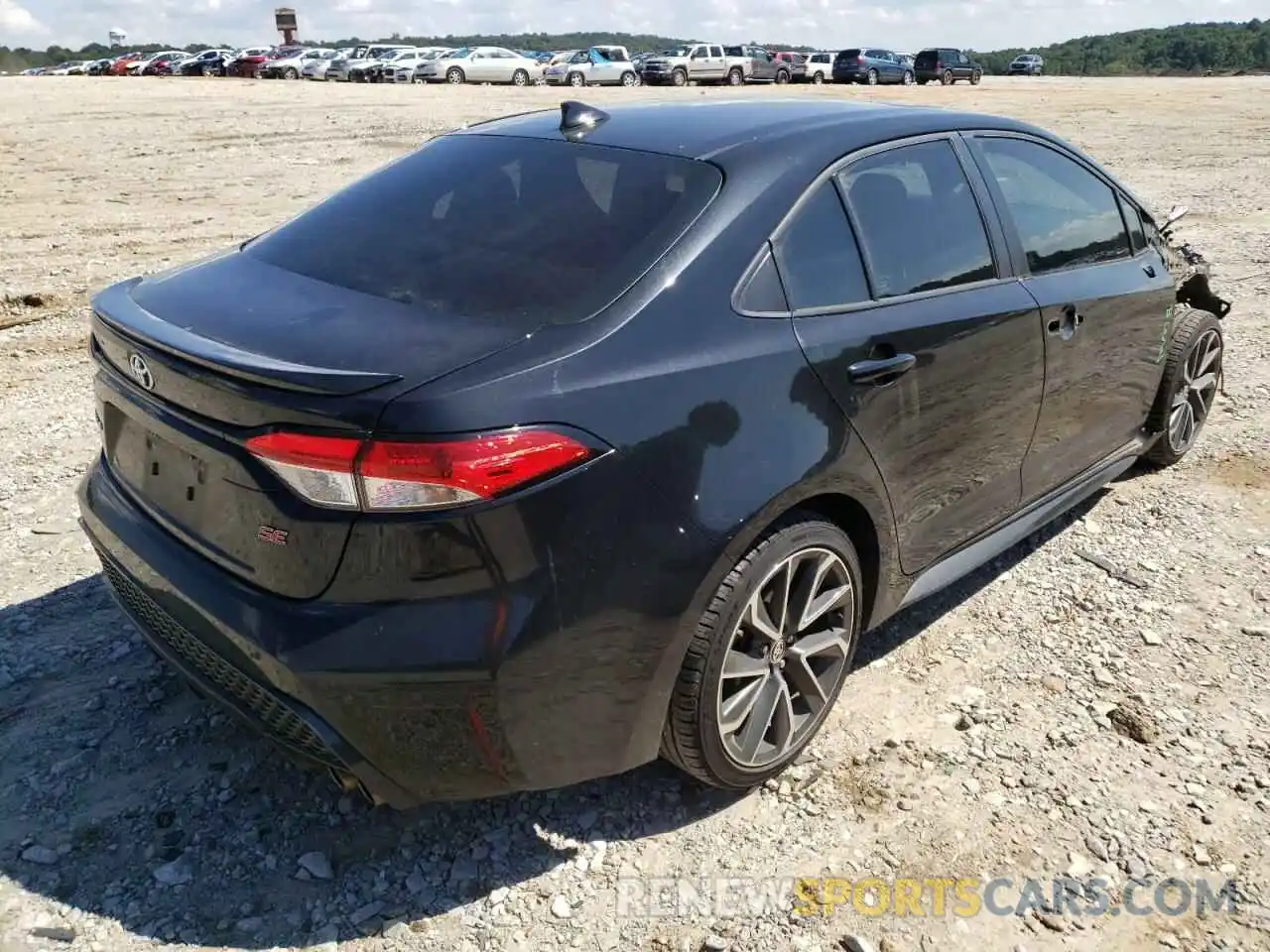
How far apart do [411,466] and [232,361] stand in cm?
52

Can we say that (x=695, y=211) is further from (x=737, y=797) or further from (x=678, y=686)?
(x=737, y=797)

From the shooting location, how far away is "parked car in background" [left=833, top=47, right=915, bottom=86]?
145 feet

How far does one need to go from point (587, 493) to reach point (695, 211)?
34.0 inches

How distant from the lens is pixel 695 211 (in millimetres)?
2582

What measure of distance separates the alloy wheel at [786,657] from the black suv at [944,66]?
155 feet

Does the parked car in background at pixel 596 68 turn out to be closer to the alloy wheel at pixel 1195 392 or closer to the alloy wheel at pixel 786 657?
the alloy wheel at pixel 1195 392

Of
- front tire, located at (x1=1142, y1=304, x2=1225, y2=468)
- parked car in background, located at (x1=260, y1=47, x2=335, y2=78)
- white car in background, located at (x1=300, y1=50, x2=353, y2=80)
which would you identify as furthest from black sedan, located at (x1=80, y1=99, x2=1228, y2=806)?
white car in background, located at (x1=300, y1=50, x2=353, y2=80)

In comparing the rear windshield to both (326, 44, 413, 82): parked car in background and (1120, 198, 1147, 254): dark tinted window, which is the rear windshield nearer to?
(1120, 198, 1147, 254): dark tinted window

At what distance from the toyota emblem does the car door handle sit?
1742mm

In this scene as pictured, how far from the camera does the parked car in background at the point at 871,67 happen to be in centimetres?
4412

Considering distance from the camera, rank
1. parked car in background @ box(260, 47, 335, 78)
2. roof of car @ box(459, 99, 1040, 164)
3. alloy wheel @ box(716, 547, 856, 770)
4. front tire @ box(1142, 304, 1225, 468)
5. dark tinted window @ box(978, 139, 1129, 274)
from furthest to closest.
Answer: parked car in background @ box(260, 47, 335, 78)
front tire @ box(1142, 304, 1225, 468)
dark tinted window @ box(978, 139, 1129, 274)
roof of car @ box(459, 99, 1040, 164)
alloy wheel @ box(716, 547, 856, 770)

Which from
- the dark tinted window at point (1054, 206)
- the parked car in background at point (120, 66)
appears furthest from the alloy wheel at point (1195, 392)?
the parked car in background at point (120, 66)

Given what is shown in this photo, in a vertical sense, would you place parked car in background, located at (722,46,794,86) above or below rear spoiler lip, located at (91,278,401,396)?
above

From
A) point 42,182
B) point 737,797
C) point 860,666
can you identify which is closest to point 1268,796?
point 860,666
